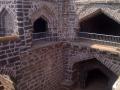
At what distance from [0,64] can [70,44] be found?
348cm

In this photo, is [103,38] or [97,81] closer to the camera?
[103,38]

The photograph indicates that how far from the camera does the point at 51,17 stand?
325 inches

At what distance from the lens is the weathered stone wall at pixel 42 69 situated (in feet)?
22.8

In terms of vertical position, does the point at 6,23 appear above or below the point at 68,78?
above

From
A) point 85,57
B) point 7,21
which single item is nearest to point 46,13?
point 7,21

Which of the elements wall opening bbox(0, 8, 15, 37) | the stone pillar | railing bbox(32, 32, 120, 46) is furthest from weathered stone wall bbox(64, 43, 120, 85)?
wall opening bbox(0, 8, 15, 37)

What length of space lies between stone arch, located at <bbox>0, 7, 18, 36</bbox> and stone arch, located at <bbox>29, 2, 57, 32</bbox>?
697mm

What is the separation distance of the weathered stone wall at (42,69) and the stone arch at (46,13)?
0.94m

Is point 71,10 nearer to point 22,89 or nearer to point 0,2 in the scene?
point 0,2

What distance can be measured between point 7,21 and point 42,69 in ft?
7.77

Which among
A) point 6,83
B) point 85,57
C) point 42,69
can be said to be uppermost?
point 85,57

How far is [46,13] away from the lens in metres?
8.02

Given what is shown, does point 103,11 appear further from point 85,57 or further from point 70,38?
point 85,57

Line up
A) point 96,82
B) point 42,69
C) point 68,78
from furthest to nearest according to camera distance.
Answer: point 96,82 < point 68,78 < point 42,69
